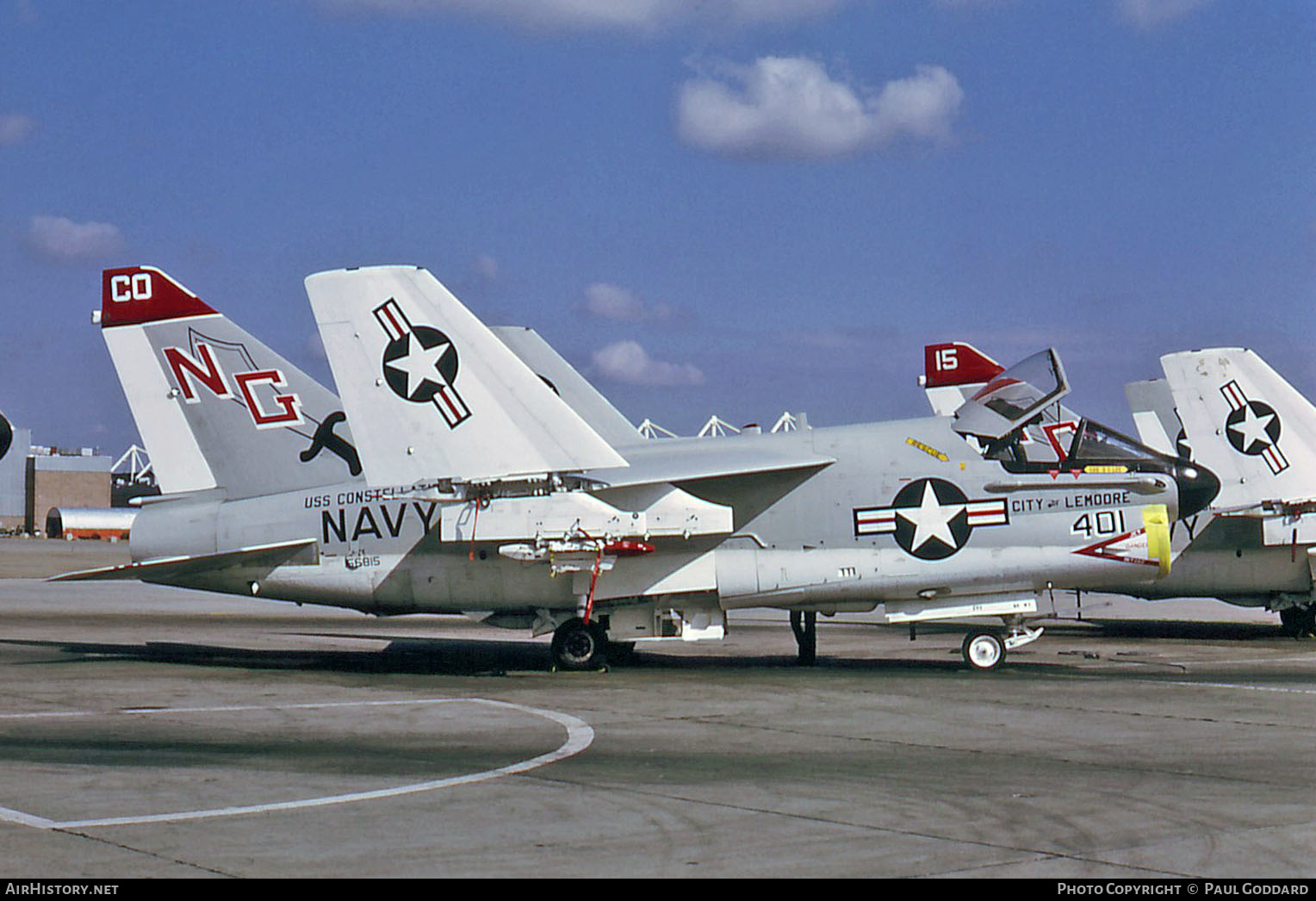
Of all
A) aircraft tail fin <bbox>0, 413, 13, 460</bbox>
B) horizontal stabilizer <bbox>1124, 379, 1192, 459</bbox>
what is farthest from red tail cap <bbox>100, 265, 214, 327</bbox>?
horizontal stabilizer <bbox>1124, 379, 1192, 459</bbox>

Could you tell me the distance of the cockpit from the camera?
1802 centimetres

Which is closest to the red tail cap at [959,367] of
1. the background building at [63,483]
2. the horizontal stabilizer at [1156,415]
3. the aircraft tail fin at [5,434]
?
the horizontal stabilizer at [1156,415]

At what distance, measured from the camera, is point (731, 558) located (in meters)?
18.3

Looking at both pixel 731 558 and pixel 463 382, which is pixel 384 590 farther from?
pixel 731 558

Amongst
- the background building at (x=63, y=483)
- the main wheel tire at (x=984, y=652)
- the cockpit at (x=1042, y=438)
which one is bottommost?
the main wheel tire at (x=984, y=652)

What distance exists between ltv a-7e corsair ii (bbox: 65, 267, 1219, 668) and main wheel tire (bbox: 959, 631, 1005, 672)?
37mm

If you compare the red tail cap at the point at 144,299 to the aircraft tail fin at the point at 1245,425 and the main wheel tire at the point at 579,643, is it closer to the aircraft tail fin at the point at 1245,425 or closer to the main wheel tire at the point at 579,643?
the main wheel tire at the point at 579,643

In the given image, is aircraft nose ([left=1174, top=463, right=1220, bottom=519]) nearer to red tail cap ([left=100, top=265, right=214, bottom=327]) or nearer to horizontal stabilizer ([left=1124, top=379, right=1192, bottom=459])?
horizontal stabilizer ([left=1124, top=379, right=1192, bottom=459])

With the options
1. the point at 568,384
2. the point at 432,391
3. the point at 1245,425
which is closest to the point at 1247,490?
the point at 1245,425

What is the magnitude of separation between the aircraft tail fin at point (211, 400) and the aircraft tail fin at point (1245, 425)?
633 inches

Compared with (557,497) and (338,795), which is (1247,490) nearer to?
(557,497)

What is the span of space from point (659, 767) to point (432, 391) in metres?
8.18

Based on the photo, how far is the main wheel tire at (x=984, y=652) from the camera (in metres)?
18.6

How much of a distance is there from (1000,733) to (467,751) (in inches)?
192
